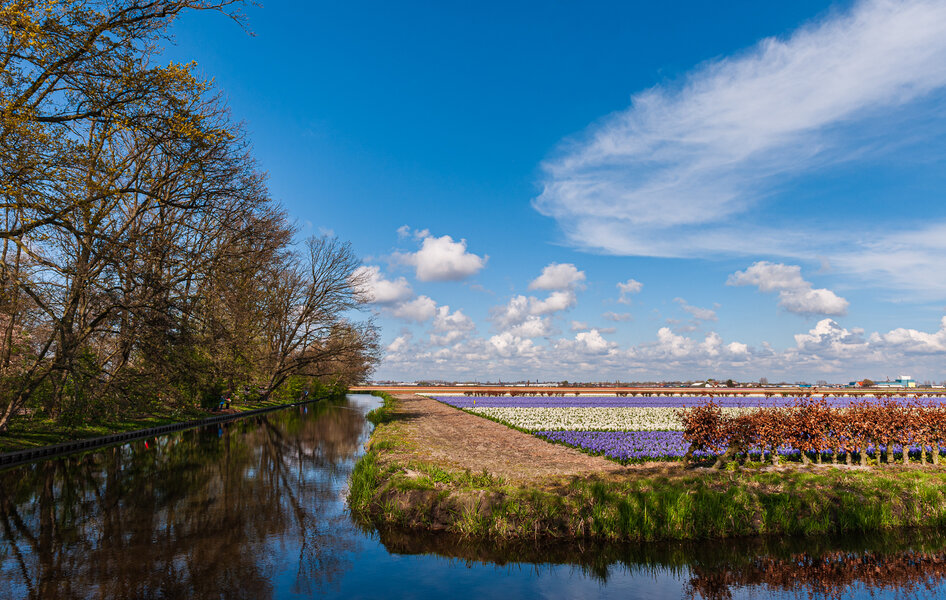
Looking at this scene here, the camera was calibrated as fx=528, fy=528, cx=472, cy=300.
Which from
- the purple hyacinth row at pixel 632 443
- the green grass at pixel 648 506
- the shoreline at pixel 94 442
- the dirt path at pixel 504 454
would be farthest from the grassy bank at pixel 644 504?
the shoreline at pixel 94 442

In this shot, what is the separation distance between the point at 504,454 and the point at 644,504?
8.37 metres

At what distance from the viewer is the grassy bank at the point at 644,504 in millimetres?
9711

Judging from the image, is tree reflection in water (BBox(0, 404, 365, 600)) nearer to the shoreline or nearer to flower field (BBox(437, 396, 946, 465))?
the shoreline

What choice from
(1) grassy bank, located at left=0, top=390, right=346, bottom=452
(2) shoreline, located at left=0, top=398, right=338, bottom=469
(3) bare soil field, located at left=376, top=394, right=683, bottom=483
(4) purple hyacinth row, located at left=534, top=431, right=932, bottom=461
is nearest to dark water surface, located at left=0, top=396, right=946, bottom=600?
(3) bare soil field, located at left=376, top=394, right=683, bottom=483

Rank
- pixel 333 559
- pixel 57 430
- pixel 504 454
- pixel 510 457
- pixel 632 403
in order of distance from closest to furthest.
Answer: pixel 333 559 < pixel 510 457 < pixel 504 454 < pixel 57 430 < pixel 632 403

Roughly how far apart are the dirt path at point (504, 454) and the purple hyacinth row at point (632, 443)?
2.32 feet

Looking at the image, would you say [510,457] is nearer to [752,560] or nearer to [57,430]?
[752,560]

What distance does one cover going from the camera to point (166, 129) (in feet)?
45.1

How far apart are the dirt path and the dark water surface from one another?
4.08 metres

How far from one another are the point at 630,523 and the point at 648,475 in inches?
153

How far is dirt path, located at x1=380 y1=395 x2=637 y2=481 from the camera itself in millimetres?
14156

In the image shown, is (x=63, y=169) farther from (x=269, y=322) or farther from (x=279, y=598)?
(x=269, y=322)

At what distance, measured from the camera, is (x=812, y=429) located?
50.8 feet

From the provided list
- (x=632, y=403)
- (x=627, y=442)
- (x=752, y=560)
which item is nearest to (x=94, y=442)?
(x=627, y=442)
